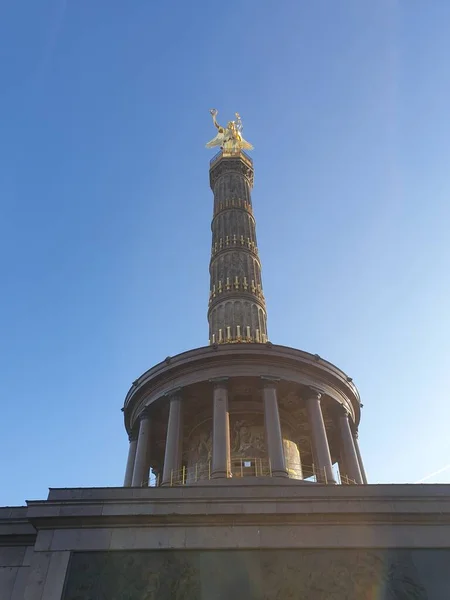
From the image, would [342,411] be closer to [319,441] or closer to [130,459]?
[319,441]

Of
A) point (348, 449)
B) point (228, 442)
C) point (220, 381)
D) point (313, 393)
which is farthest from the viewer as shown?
point (348, 449)

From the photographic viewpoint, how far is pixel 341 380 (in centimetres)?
2536

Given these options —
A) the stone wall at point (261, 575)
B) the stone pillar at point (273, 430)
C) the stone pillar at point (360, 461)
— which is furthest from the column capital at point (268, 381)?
the stone wall at point (261, 575)

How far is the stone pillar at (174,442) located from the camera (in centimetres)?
2084

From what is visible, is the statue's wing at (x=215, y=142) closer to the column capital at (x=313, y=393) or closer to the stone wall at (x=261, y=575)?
the column capital at (x=313, y=393)

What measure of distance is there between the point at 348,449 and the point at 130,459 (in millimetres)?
10315

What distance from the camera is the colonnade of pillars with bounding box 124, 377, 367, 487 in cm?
2050

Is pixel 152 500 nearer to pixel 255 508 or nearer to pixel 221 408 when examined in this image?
pixel 255 508

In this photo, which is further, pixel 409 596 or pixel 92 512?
pixel 92 512

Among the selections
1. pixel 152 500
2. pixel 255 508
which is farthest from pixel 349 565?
pixel 152 500

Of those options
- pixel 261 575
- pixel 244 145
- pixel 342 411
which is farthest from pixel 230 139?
pixel 261 575

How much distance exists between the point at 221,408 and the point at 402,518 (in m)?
9.00

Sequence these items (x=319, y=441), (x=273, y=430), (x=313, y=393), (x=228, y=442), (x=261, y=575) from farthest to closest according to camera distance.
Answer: (x=313, y=393), (x=319, y=441), (x=273, y=430), (x=228, y=442), (x=261, y=575)

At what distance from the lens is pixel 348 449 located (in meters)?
24.3
